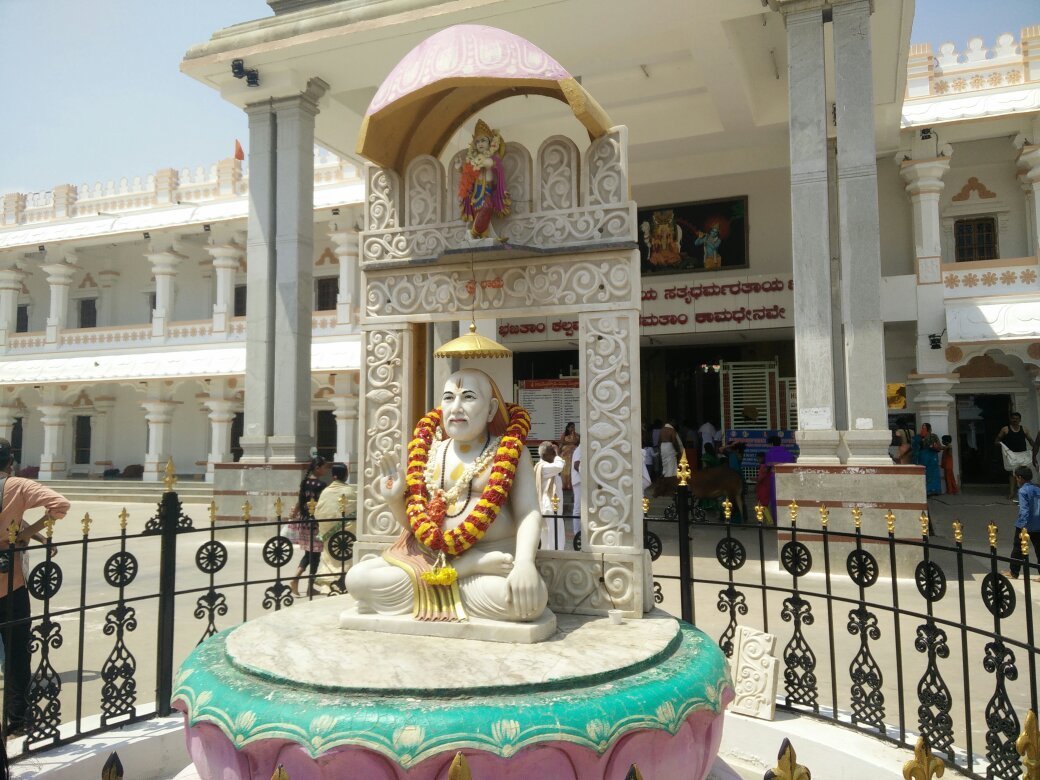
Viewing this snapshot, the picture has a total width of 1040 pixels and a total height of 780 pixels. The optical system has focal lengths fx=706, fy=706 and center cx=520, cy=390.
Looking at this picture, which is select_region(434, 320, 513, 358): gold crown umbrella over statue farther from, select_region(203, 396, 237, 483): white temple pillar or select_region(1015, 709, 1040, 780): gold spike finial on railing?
select_region(203, 396, 237, 483): white temple pillar

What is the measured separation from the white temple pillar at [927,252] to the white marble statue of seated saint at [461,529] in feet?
43.0

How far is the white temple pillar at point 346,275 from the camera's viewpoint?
1812 cm

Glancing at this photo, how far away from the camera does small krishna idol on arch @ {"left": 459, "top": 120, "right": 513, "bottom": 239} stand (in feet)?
11.8

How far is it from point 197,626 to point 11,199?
21.7 meters

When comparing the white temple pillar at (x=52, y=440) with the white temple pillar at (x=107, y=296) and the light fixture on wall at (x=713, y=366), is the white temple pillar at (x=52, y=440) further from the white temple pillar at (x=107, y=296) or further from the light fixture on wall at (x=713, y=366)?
the light fixture on wall at (x=713, y=366)

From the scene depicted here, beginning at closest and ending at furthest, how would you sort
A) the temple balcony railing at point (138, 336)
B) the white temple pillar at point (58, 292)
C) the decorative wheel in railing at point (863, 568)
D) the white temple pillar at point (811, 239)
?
the decorative wheel in railing at point (863, 568) → the white temple pillar at point (811, 239) → the temple balcony railing at point (138, 336) → the white temple pillar at point (58, 292)

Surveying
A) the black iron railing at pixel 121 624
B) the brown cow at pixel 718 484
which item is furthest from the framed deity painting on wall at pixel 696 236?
the black iron railing at pixel 121 624

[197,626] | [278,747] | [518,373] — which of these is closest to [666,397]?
[518,373]

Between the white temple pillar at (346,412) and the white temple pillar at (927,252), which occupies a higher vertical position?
the white temple pillar at (927,252)

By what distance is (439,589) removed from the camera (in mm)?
3170

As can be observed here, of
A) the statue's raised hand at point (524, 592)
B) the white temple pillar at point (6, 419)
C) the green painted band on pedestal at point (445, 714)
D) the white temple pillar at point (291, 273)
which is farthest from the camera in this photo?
the white temple pillar at point (6, 419)

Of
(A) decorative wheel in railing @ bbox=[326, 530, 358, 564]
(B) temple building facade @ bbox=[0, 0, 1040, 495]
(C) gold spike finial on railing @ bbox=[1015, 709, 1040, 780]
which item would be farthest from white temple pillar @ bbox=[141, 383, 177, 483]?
(C) gold spike finial on railing @ bbox=[1015, 709, 1040, 780]

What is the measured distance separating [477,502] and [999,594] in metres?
2.28

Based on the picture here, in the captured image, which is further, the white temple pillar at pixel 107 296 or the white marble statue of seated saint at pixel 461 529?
the white temple pillar at pixel 107 296
